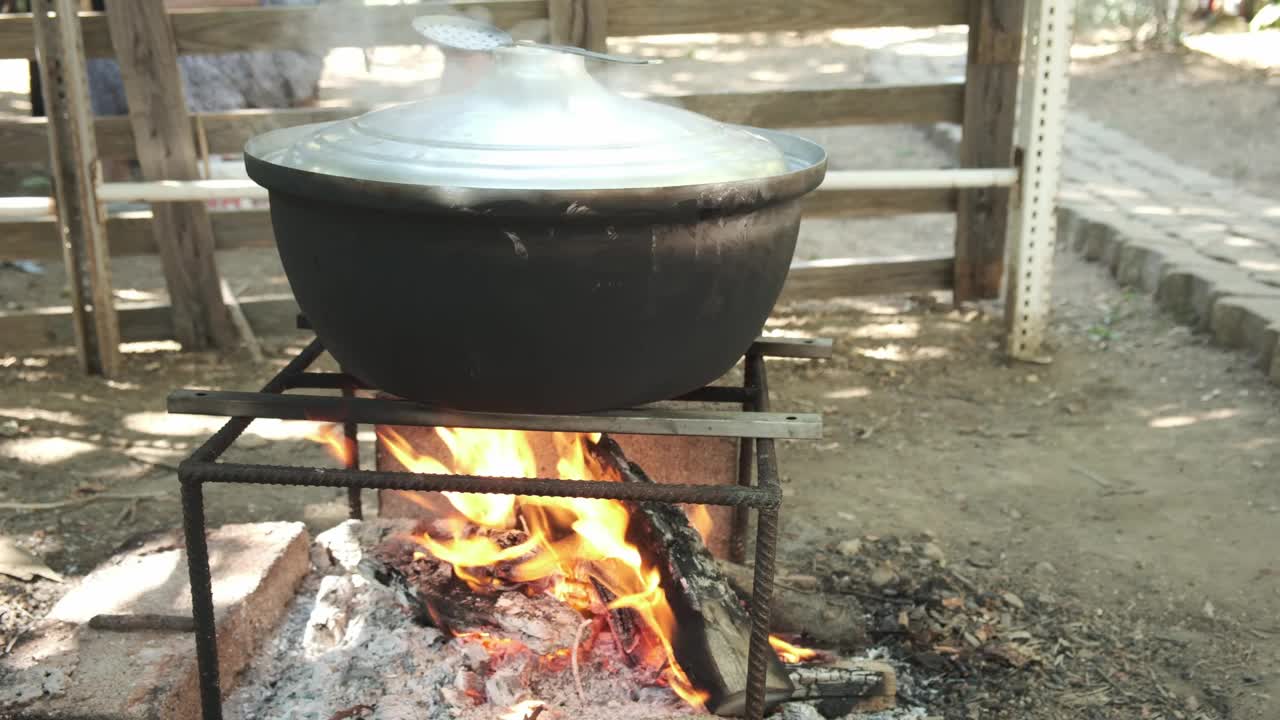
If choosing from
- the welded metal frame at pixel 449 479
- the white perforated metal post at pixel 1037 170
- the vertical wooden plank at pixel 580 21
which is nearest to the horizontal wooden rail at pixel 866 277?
the white perforated metal post at pixel 1037 170

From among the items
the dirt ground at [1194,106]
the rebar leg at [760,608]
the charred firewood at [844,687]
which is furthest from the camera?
the dirt ground at [1194,106]

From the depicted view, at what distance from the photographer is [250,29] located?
420cm

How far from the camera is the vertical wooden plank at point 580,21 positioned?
4.24 m

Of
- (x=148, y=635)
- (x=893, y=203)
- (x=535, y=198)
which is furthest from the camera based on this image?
(x=893, y=203)

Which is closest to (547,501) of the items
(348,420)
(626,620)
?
(626,620)

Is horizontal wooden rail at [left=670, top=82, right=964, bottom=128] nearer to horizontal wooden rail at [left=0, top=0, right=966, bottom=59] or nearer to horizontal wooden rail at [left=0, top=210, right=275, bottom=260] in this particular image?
horizontal wooden rail at [left=0, top=0, right=966, bottom=59]

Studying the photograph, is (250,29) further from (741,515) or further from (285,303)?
(741,515)

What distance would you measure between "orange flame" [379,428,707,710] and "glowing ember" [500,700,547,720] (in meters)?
0.25

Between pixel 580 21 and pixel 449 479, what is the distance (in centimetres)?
280

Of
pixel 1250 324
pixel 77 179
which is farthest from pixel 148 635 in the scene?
pixel 1250 324

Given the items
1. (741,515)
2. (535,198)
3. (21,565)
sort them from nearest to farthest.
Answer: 1. (535,198)
2. (741,515)
3. (21,565)

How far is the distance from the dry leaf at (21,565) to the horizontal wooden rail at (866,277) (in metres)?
2.99

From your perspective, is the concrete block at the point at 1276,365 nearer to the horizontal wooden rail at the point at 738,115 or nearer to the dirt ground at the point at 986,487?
the dirt ground at the point at 986,487

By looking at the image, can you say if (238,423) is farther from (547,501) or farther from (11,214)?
(11,214)
